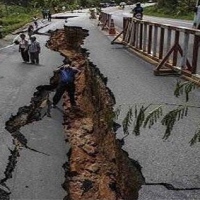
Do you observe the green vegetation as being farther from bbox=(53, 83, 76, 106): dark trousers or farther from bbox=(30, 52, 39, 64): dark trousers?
bbox=(53, 83, 76, 106): dark trousers

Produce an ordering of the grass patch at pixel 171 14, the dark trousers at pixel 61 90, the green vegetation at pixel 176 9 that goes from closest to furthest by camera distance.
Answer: the dark trousers at pixel 61 90 < the grass patch at pixel 171 14 < the green vegetation at pixel 176 9

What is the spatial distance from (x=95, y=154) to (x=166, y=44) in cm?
694

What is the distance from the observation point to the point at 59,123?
31.7 feet

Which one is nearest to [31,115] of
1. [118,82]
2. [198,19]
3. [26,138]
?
[26,138]

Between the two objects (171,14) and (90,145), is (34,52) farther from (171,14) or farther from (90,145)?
(171,14)

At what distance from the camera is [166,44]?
1395 centimetres

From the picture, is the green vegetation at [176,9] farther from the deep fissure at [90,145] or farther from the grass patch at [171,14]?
the deep fissure at [90,145]

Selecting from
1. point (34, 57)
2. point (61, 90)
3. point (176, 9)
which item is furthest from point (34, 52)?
point (176, 9)

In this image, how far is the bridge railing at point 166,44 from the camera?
12.0 m

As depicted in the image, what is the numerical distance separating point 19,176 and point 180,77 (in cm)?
695

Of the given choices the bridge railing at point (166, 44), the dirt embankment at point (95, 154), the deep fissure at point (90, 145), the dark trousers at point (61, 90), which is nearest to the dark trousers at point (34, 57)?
the deep fissure at point (90, 145)

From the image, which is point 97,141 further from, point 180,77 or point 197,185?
point 180,77

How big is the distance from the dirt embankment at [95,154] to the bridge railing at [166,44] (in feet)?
6.88

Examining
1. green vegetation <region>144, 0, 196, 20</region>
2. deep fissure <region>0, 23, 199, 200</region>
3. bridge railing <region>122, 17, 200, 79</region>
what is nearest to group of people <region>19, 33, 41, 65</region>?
deep fissure <region>0, 23, 199, 200</region>
